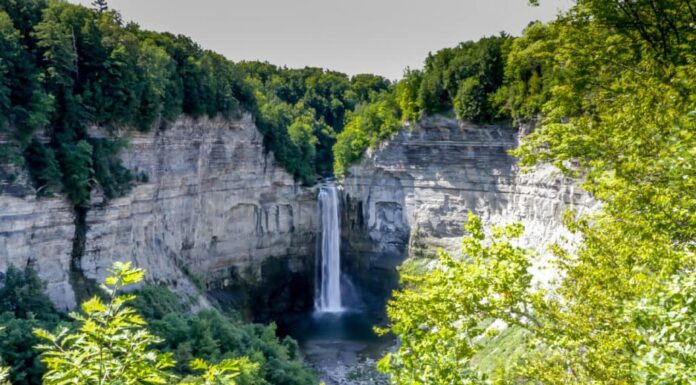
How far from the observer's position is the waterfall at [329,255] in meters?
45.8

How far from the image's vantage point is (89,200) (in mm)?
26203

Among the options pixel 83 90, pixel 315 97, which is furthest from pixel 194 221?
pixel 315 97

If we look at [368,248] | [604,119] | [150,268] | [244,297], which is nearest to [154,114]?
[150,268]

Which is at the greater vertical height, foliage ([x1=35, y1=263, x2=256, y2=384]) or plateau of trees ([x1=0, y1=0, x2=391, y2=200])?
plateau of trees ([x1=0, y1=0, x2=391, y2=200])

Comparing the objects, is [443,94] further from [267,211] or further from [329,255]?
[329,255]

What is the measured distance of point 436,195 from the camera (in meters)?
41.2

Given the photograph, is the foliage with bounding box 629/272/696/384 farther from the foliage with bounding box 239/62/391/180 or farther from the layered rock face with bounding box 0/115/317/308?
the foliage with bounding box 239/62/391/180

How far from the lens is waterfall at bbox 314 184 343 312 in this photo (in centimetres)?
4578

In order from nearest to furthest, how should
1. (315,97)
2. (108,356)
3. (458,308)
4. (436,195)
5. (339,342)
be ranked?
(108,356), (458,308), (339,342), (436,195), (315,97)

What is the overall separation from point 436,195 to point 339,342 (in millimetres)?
12192

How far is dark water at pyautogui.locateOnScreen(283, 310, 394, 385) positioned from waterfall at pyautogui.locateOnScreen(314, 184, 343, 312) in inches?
72.9

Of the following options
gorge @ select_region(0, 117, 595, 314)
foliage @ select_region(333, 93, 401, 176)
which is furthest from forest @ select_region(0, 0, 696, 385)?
foliage @ select_region(333, 93, 401, 176)

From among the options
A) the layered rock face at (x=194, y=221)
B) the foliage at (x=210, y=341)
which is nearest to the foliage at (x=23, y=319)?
the layered rock face at (x=194, y=221)

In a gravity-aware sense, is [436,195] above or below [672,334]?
below
